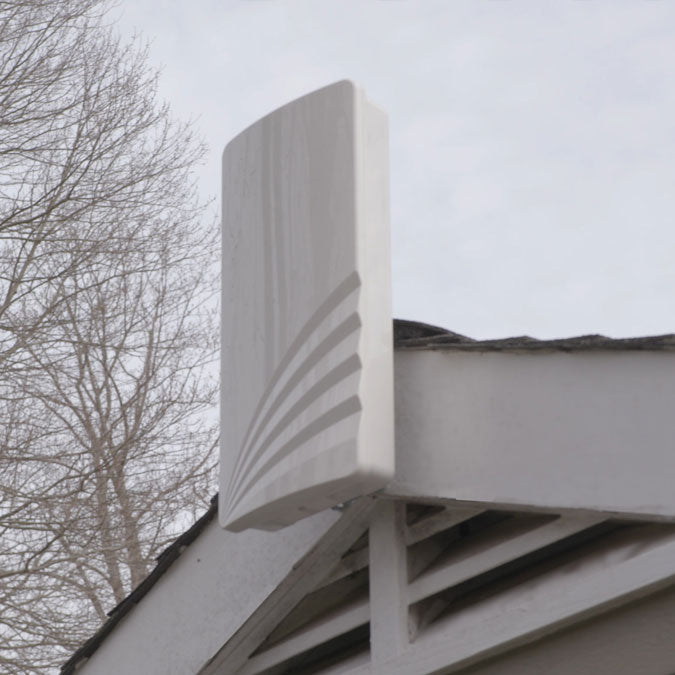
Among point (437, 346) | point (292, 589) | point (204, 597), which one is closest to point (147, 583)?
point (204, 597)

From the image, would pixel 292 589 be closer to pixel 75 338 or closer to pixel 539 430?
pixel 539 430

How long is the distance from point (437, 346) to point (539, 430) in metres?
0.42

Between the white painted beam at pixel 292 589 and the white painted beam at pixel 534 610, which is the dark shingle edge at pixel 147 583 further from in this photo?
the white painted beam at pixel 534 610

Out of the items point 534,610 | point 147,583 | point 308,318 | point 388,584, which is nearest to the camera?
point 534,610

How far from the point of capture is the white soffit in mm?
3117

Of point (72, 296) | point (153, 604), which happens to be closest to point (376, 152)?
point (153, 604)

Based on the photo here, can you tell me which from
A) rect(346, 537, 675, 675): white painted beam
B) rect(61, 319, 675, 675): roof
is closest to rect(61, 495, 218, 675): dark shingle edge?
rect(61, 319, 675, 675): roof

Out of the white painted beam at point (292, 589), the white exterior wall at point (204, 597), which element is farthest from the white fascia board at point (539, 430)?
the white exterior wall at point (204, 597)

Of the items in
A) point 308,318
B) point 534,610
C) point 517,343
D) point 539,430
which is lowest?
point 534,610

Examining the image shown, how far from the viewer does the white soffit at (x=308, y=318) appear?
123 inches

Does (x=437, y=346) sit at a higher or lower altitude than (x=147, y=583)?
higher

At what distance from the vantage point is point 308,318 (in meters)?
3.25

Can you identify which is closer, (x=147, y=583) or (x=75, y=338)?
(x=147, y=583)

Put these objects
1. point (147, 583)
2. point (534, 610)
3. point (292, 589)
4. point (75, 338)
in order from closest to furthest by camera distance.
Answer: point (534, 610)
point (292, 589)
point (147, 583)
point (75, 338)
